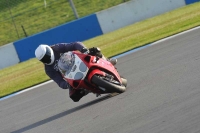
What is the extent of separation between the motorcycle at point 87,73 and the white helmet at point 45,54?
0.25 m

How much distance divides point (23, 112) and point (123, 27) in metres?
13.5

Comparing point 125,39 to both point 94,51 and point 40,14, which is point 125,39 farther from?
point 40,14

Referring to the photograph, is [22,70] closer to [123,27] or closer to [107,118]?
[123,27]

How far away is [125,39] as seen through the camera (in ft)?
61.8

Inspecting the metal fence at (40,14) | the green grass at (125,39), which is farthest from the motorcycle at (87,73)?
the metal fence at (40,14)

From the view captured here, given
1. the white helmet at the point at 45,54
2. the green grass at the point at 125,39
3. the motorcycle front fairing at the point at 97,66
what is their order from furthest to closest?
1. the green grass at the point at 125,39
2. the white helmet at the point at 45,54
3. the motorcycle front fairing at the point at 97,66

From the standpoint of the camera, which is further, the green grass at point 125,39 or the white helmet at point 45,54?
the green grass at point 125,39

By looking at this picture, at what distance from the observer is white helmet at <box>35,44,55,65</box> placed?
8.71m

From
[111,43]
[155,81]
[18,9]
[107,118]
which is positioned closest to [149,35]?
[111,43]

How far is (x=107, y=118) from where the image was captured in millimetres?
7301

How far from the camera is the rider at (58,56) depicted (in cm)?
877

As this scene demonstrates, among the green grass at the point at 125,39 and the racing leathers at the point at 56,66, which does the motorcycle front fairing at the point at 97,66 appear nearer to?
the racing leathers at the point at 56,66

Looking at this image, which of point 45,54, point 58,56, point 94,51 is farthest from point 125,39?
point 45,54

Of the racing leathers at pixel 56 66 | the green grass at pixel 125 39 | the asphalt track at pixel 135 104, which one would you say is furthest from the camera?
the green grass at pixel 125 39
